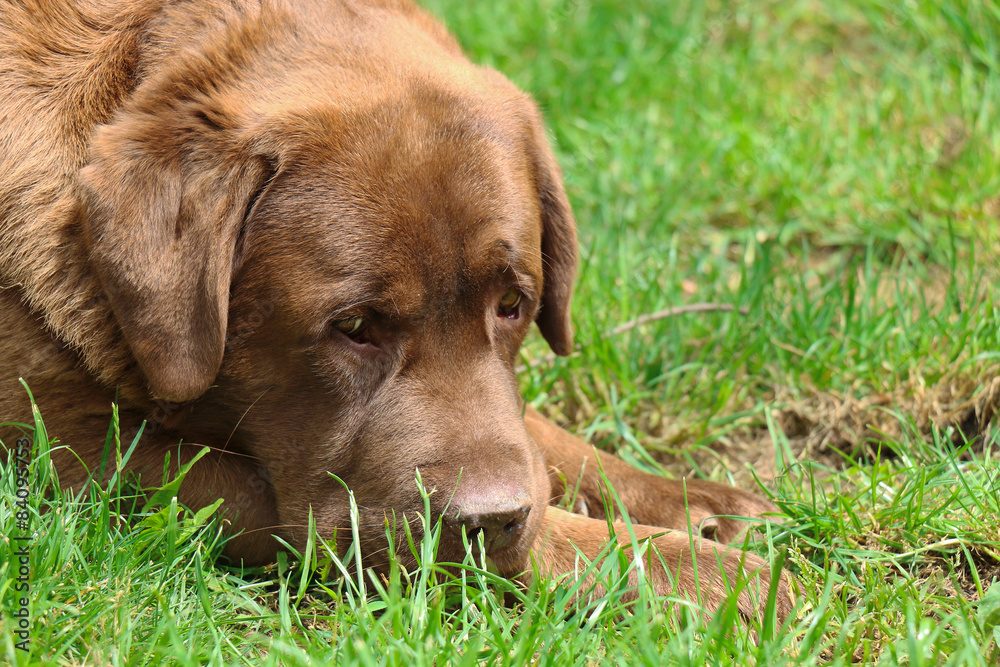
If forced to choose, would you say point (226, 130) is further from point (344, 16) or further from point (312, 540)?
point (312, 540)

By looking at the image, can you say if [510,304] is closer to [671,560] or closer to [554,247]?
[554,247]

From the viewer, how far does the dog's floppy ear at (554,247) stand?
321 cm

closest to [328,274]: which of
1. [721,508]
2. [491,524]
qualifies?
[491,524]

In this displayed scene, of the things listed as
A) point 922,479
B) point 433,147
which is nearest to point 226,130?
point 433,147

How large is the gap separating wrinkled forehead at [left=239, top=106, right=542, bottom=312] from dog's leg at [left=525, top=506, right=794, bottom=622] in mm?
756

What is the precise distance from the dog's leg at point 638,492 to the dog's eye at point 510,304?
48 cm

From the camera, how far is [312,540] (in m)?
2.61

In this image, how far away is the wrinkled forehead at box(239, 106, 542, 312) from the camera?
2.62m

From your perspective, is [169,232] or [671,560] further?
[671,560]

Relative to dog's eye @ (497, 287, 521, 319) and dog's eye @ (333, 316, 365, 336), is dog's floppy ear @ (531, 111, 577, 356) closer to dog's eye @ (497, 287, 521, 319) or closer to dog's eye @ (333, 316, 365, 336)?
dog's eye @ (497, 287, 521, 319)

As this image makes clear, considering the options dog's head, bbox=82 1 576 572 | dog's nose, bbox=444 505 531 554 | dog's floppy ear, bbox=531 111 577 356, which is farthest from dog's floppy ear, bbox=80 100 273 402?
dog's floppy ear, bbox=531 111 577 356

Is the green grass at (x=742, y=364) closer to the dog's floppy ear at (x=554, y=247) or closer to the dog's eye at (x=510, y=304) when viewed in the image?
the dog's floppy ear at (x=554, y=247)

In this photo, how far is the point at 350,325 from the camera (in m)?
2.69

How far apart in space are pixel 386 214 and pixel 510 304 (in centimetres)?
54
